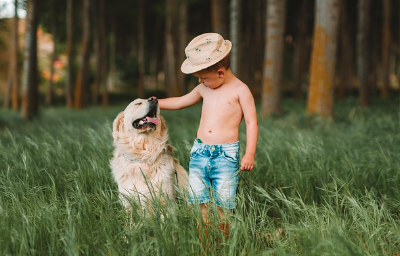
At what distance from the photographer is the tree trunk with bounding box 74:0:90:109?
1675 centimetres

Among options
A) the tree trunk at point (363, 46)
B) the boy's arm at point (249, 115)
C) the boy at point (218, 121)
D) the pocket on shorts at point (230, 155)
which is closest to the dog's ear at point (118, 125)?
the boy at point (218, 121)

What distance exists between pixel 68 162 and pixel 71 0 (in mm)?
15139

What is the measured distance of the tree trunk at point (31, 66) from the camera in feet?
32.7

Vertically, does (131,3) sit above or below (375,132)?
above

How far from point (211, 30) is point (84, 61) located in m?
8.59

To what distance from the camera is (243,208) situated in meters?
3.40

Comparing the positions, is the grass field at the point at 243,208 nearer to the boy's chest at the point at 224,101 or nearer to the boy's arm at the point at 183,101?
the boy's chest at the point at 224,101

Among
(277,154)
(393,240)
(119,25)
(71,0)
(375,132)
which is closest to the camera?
(393,240)

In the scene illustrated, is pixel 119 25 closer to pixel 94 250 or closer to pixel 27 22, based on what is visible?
pixel 27 22

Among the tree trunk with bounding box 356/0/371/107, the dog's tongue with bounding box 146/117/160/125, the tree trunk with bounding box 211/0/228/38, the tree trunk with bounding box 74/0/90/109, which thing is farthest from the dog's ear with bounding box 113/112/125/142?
the tree trunk with bounding box 74/0/90/109

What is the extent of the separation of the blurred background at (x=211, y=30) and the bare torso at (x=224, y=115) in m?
5.61

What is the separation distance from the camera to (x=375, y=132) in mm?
6227

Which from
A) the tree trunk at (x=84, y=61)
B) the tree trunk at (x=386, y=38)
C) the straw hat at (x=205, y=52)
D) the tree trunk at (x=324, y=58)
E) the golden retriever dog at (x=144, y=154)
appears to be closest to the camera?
the straw hat at (x=205, y=52)

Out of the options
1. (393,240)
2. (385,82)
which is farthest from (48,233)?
(385,82)
